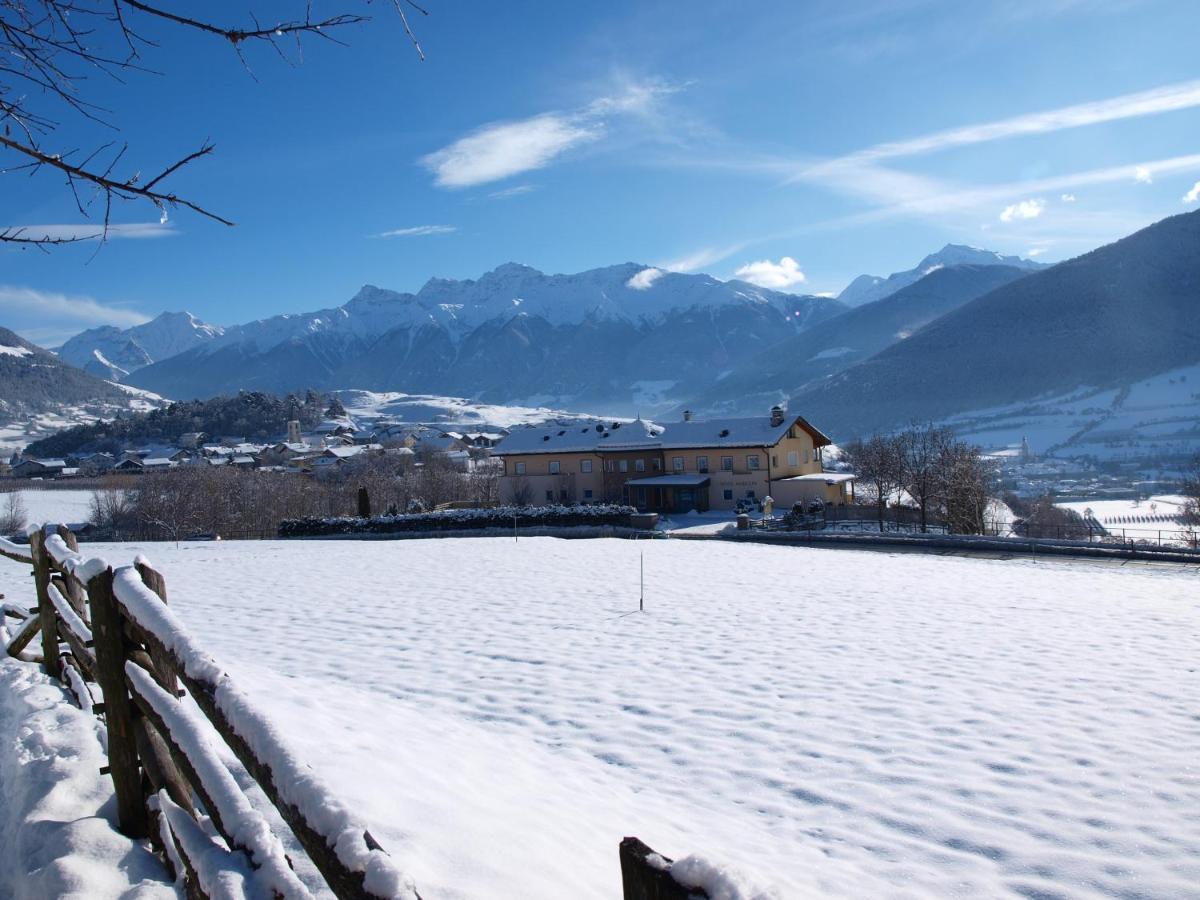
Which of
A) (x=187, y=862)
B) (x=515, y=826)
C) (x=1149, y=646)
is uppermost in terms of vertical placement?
(x=187, y=862)

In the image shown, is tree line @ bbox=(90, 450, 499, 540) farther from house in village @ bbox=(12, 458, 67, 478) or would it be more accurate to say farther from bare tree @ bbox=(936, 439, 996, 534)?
house in village @ bbox=(12, 458, 67, 478)

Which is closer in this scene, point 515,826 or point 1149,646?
point 515,826

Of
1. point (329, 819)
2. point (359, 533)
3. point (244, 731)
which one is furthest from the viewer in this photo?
point (359, 533)

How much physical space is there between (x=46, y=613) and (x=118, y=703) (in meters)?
3.28

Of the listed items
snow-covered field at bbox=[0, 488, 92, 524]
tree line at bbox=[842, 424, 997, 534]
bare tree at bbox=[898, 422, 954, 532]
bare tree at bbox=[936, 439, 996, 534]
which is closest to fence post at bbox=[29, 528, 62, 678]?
tree line at bbox=[842, 424, 997, 534]

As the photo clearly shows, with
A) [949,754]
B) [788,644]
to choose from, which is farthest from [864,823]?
[788,644]

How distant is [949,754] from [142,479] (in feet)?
199

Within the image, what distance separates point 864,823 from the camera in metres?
4.94

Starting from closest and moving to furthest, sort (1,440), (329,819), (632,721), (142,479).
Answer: (329,819) < (632,721) < (142,479) < (1,440)

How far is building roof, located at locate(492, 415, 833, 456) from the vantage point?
46938 mm

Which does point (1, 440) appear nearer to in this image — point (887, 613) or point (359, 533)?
point (359, 533)

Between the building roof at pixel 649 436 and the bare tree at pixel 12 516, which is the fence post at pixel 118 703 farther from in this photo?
the bare tree at pixel 12 516

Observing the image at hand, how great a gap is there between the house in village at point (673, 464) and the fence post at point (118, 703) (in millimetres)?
42801

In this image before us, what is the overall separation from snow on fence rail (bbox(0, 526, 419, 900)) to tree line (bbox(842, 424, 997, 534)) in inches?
1501
